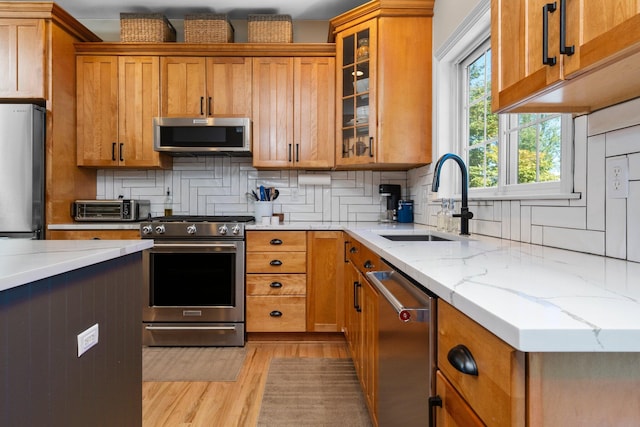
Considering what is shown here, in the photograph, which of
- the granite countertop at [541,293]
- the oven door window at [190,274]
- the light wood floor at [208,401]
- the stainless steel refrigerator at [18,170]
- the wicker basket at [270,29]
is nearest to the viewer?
the granite countertop at [541,293]

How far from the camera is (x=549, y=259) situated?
118cm

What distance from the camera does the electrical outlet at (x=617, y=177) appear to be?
45.4 inches

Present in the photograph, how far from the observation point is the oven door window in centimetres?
288

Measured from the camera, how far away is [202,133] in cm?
310

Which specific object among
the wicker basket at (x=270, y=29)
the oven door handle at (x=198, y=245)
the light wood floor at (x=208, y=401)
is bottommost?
the light wood floor at (x=208, y=401)

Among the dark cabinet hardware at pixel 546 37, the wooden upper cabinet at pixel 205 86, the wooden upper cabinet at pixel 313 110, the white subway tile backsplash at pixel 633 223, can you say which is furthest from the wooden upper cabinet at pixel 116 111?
the white subway tile backsplash at pixel 633 223

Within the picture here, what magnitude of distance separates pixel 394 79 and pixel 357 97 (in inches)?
12.1

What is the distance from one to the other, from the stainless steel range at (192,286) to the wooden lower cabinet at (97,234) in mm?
159

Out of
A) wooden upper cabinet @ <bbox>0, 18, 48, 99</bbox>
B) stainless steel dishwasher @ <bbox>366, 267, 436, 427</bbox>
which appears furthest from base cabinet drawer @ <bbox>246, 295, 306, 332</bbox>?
wooden upper cabinet @ <bbox>0, 18, 48, 99</bbox>

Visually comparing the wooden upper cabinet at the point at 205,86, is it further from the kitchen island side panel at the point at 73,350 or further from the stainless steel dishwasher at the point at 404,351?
the stainless steel dishwasher at the point at 404,351

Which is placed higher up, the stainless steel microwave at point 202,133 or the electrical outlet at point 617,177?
the stainless steel microwave at point 202,133

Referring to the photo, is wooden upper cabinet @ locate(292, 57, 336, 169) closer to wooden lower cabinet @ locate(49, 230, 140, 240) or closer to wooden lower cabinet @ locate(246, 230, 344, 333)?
wooden lower cabinet @ locate(246, 230, 344, 333)

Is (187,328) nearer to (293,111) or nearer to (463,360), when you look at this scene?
(293,111)

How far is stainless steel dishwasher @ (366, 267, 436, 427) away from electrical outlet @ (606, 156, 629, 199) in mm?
692
